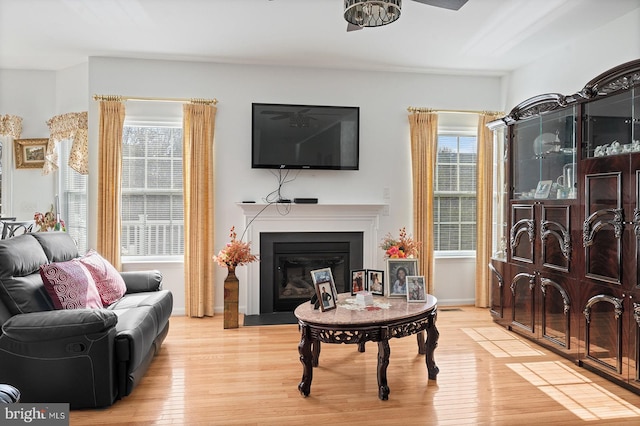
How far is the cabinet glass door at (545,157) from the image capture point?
355cm

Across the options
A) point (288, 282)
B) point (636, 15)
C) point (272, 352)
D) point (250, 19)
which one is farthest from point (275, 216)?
point (636, 15)

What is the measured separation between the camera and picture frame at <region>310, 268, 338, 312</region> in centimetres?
295

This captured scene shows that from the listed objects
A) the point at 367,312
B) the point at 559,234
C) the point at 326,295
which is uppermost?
the point at 559,234

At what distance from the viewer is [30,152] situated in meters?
5.11

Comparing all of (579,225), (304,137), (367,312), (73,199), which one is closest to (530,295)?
(579,225)

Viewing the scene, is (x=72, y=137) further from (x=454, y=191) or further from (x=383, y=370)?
(x=454, y=191)

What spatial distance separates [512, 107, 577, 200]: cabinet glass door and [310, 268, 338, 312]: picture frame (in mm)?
2127

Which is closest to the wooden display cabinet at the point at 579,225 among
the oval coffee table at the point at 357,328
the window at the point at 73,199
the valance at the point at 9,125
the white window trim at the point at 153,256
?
the oval coffee table at the point at 357,328

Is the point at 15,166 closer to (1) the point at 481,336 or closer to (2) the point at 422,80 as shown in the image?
(2) the point at 422,80

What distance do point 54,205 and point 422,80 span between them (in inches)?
187

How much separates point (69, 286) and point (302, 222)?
257 cm

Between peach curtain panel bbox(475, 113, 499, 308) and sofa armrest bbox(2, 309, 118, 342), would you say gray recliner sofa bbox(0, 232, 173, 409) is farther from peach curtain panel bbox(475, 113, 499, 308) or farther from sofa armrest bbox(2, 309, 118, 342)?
peach curtain panel bbox(475, 113, 499, 308)

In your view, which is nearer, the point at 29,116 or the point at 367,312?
the point at 367,312

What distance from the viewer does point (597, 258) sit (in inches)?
125
